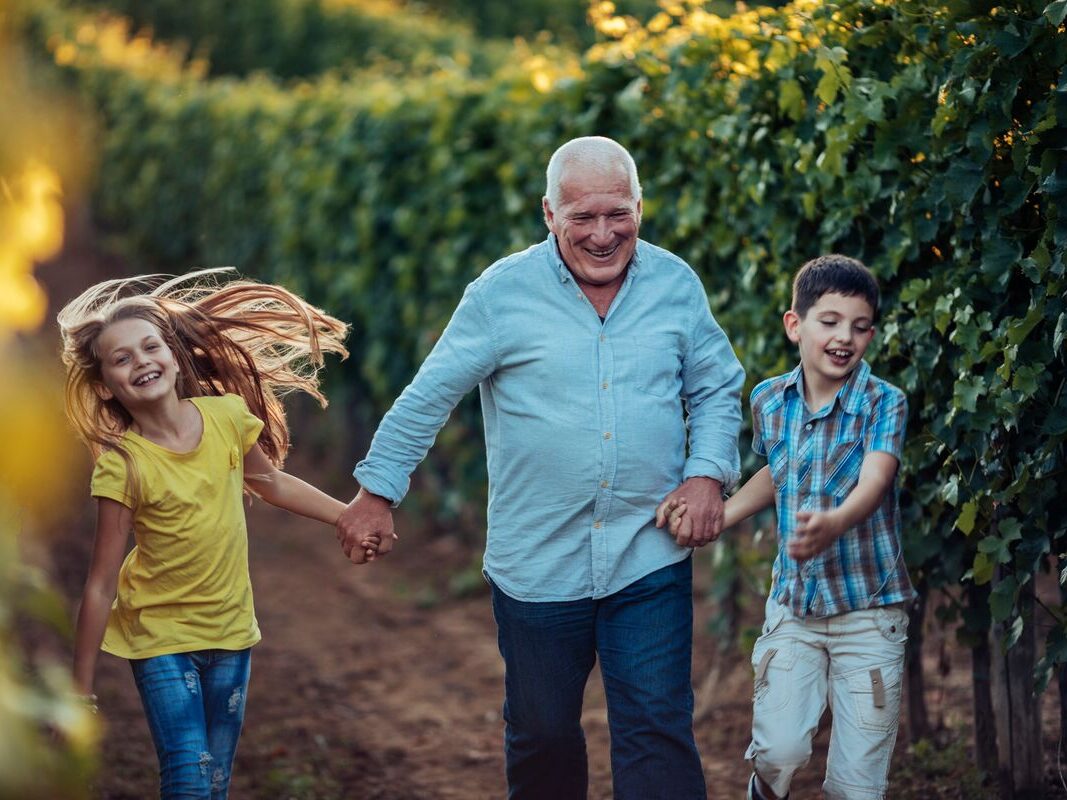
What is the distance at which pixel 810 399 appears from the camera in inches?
152

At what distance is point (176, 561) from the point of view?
3.73 metres

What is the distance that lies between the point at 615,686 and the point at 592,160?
4.65ft

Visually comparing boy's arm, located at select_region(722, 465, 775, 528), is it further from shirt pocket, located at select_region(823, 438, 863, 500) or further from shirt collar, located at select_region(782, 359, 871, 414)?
shirt collar, located at select_region(782, 359, 871, 414)

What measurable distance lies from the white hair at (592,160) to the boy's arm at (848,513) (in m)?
0.95

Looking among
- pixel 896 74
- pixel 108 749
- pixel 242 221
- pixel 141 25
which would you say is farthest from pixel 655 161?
pixel 141 25

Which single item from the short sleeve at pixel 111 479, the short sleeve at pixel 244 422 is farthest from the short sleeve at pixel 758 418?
the short sleeve at pixel 111 479

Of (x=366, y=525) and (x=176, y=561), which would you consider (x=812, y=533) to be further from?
(x=176, y=561)

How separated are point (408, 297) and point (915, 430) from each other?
5.06 metres

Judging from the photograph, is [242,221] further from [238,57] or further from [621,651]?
[238,57]

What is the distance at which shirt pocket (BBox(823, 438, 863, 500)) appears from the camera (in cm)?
378

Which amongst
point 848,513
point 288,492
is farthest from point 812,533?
point 288,492

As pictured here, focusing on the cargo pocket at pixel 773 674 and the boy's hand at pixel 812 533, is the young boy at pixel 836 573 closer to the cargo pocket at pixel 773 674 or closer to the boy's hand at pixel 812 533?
the cargo pocket at pixel 773 674

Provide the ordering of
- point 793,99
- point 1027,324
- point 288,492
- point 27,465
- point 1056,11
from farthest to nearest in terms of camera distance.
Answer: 1. point 793,99
2. point 288,492
3. point 1027,324
4. point 1056,11
5. point 27,465

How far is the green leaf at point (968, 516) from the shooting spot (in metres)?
3.73
